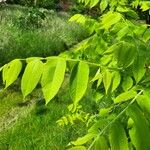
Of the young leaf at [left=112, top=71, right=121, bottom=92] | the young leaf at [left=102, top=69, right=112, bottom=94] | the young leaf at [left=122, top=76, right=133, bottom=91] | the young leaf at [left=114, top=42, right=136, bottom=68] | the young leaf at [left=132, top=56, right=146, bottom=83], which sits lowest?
Answer: the young leaf at [left=122, top=76, right=133, bottom=91]

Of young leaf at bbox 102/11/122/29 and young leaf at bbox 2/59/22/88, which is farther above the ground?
young leaf at bbox 2/59/22/88

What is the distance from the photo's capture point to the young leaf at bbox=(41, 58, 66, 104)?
172 centimetres

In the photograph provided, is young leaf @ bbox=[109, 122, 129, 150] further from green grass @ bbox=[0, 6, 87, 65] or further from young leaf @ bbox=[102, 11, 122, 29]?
green grass @ bbox=[0, 6, 87, 65]

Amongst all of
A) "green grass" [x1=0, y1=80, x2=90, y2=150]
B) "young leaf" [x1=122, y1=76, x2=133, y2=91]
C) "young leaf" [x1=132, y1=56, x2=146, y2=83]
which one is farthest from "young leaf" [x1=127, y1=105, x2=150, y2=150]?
"green grass" [x1=0, y1=80, x2=90, y2=150]

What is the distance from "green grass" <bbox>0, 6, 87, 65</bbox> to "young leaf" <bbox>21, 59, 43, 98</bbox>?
920 cm

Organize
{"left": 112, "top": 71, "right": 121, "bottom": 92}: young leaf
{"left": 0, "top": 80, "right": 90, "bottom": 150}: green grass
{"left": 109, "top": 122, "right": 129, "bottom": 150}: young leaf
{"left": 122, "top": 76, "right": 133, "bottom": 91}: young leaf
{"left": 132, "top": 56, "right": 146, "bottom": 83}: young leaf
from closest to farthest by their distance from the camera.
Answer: {"left": 109, "top": 122, "right": 129, "bottom": 150}: young leaf → {"left": 132, "top": 56, "right": 146, "bottom": 83}: young leaf → {"left": 112, "top": 71, "right": 121, "bottom": 92}: young leaf → {"left": 122, "top": 76, "right": 133, "bottom": 91}: young leaf → {"left": 0, "top": 80, "right": 90, "bottom": 150}: green grass

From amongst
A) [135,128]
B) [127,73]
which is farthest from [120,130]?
[127,73]

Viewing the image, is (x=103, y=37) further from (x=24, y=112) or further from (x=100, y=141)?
(x=24, y=112)

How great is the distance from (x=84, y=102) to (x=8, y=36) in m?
5.13

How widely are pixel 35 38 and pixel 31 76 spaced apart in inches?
480

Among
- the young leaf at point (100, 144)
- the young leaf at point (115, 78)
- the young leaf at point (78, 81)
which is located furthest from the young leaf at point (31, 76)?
the young leaf at point (115, 78)

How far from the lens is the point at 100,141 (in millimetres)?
1796

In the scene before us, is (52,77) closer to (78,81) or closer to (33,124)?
(78,81)

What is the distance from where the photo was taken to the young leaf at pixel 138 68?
2.05 meters
